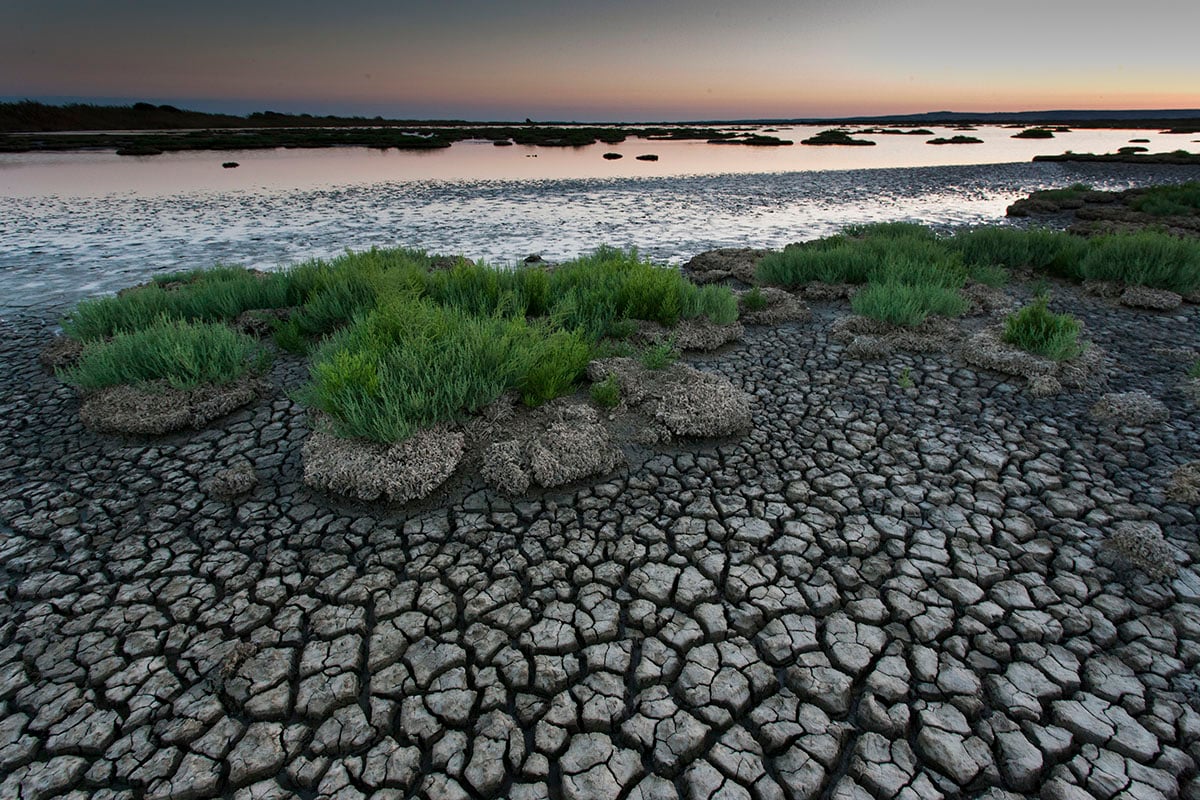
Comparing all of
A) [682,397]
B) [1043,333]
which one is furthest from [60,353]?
[1043,333]

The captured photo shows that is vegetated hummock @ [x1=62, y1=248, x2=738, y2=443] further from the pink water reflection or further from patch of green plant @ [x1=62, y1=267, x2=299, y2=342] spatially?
the pink water reflection

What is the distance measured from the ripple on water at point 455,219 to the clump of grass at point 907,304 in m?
4.87

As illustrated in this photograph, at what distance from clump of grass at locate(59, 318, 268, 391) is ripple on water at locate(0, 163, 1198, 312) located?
15.1 ft

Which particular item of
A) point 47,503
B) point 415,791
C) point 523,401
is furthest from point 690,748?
point 47,503

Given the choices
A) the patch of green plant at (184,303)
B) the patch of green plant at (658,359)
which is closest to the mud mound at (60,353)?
the patch of green plant at (184,303)

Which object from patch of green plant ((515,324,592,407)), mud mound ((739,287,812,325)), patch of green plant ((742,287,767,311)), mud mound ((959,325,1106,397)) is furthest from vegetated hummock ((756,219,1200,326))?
patch of green plant ((515,324,592,407))

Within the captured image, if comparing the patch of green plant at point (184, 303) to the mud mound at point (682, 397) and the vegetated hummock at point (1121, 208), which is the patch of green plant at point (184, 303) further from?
the vegetated hummock at point (1121, 208)

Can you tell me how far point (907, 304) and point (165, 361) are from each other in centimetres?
781

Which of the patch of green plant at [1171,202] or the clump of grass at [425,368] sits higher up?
the patch of green plant at [1171,202]

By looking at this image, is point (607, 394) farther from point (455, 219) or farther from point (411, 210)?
point (411, 210)

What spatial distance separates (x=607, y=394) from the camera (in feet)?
17.7

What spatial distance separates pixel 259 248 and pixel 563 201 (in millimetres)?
9536

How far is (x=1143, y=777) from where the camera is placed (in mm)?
2443

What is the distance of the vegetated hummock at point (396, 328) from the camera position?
4789 mm
